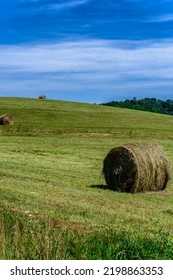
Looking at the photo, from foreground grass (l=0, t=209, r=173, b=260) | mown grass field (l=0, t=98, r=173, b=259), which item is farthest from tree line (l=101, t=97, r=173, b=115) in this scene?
foreground grass (l=0, t=209, r=173, b=260)

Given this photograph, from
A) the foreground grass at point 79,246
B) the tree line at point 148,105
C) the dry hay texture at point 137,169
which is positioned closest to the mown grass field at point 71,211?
the foreground grass at point 79,246

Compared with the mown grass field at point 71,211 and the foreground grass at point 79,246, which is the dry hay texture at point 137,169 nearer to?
the mown grass field at point 71,211

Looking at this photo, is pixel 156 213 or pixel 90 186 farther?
pixel 90 186

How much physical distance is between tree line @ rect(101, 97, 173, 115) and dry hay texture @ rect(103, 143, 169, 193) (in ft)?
346

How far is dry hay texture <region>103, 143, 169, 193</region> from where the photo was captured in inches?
673

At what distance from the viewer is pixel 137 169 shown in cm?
1702

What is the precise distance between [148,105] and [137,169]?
123459 millimetres

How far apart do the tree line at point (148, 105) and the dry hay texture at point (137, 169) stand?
10540cm

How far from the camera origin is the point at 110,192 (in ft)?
55.6

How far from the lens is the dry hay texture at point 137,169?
56.1 ft

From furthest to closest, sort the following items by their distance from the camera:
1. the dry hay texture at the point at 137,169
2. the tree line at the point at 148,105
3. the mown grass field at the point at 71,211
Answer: the tree line at the point at 148,105
the dry hay texture at the point at 137,169
the mown grass field at the point at 71,211

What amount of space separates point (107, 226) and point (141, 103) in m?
130

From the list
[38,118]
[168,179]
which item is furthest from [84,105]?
[168,179]
